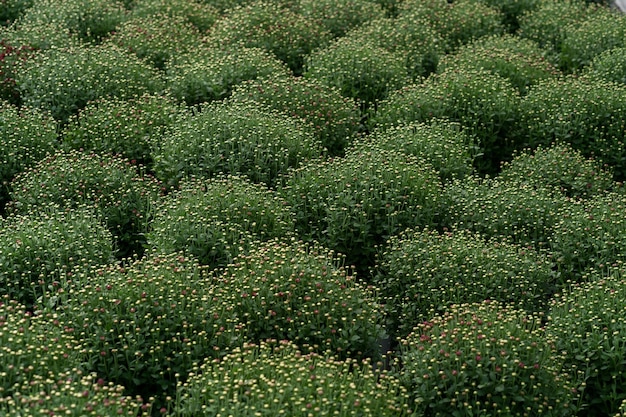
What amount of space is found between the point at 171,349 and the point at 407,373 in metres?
1.99

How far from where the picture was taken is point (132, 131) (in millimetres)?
12328

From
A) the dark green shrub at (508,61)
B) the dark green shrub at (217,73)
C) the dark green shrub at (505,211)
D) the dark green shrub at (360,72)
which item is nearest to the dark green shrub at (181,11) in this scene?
the dark green shrub at (217,73)

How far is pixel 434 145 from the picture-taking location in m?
11.8

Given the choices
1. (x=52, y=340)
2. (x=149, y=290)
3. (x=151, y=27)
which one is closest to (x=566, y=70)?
(x=151, y=27)

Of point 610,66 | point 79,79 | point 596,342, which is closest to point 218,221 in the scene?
point 596,342

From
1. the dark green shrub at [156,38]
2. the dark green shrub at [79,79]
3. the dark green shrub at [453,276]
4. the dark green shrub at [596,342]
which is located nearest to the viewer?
the dark green shrub at [596,342]

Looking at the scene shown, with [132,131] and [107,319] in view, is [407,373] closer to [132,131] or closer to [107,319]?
[107,319]

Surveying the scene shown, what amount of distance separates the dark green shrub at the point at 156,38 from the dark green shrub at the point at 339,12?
200 centimetres

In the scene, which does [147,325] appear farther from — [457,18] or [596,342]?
[457,18]

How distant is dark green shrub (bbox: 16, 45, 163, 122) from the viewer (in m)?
13.3

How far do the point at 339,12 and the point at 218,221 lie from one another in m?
7.61

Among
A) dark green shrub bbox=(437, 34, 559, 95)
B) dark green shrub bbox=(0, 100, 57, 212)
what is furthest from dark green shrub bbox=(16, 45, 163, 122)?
dark green shrub bbox=(437, 34, 559, 95)

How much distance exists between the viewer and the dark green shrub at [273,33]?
15031 mm

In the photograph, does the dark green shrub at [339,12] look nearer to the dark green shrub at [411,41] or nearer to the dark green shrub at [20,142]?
the dark green shrub at [411,41]
